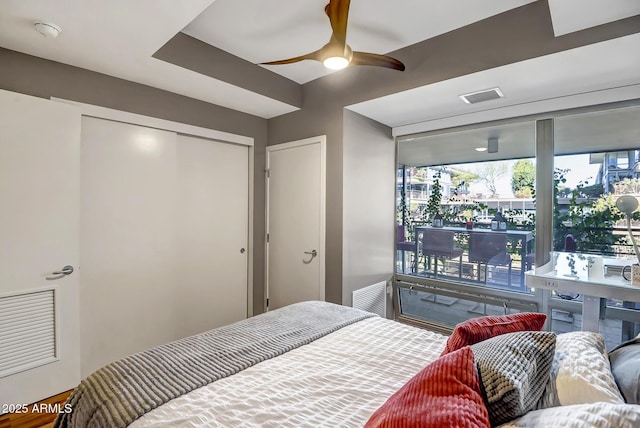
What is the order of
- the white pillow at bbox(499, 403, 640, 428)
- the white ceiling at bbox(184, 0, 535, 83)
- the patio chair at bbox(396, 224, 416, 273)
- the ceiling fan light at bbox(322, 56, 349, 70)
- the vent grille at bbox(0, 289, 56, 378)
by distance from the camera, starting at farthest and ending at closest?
1. the patio chair at bbox(396, 224, 416, 273)
2. the white ceiling at bbox(184, 0, 535, 83)
3. the vent grille at bbox(0, 289, 56, 378)
4. the ceiling fan light at bbox(322, 56, 349, 70)
5. the white pillow at bbox(499, 403, 640, 428)

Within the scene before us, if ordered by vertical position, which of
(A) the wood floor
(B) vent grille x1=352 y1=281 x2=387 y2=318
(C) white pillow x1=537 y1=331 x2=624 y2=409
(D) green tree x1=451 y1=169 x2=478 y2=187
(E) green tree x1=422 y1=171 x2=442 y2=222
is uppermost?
(D) green tree x1=451 y1=169 x2=478 y2=187

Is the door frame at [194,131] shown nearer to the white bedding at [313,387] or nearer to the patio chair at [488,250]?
the white bedding at [313,387]

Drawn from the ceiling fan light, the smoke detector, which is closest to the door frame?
the smoke detector

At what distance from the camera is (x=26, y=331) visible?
1.97 m

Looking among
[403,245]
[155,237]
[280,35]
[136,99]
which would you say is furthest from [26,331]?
[403,245]

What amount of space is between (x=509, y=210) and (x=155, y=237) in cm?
313

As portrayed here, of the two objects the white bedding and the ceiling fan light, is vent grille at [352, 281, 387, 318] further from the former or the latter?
the ceiling fan light

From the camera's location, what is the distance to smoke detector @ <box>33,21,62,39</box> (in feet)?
5.73

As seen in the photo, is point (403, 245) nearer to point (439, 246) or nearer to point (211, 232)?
point (439, 246)

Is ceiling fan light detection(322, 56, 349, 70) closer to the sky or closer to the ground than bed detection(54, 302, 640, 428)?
closer to the sky

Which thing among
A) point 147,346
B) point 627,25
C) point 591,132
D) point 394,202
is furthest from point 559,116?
→ point 147,346

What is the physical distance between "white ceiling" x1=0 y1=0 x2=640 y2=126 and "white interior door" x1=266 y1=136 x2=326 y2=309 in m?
0.75

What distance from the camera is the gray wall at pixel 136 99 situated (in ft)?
6.81

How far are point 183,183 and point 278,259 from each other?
1.26 metres
